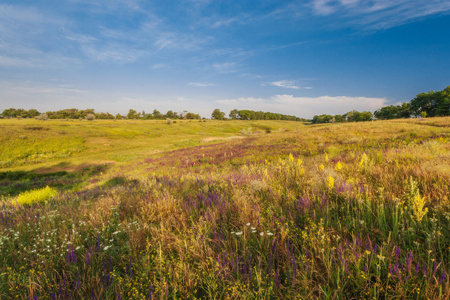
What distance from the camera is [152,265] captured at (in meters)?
1.89

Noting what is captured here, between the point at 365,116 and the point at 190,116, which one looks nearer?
the point at 365,116

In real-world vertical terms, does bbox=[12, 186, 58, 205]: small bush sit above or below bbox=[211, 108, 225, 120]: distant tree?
below

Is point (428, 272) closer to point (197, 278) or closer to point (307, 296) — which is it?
point (307, 296)

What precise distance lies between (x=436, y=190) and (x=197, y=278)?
3203 mm

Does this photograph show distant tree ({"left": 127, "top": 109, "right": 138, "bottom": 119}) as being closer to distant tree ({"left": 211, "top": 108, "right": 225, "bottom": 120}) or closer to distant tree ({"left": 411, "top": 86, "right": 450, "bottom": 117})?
distant tree ({"left": 211, "top": 108, "right": 225, "bottom": 120})

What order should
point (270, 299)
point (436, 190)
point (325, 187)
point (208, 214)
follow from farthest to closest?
point (325, 187) → point (208, 214) → point (436, 190) → point (270, 299)

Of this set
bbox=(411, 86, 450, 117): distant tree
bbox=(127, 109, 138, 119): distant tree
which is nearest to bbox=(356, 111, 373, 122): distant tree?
bbox=(411, 86, 450, 117): distant tree

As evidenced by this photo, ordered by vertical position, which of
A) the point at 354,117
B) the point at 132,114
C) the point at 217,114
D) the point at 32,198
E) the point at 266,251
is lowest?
the point at 32,198

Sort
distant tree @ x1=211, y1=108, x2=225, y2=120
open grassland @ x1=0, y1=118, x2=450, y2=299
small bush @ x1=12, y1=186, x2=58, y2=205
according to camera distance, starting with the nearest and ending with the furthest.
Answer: open grassland @ x1=0, y1=118, x2=450, y2=299 → small bush @ x1=12, y1=186, x2=58, y2=205 → distant tree @ x1=211, y1=108, x2=225, y2=120

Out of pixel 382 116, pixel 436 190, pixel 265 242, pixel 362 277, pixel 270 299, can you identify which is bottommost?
pixel 270 299

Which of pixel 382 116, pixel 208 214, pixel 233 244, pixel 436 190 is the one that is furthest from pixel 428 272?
pixel 382 116

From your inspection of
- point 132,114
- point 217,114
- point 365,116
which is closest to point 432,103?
point 365,116

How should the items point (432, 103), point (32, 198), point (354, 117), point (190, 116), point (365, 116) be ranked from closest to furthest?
point (32, 198)
point (432, 103)
point (365, 116)
point (354, 117)
point (190, 116)

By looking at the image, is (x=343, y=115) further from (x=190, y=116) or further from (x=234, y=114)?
(x=190, y=116)
